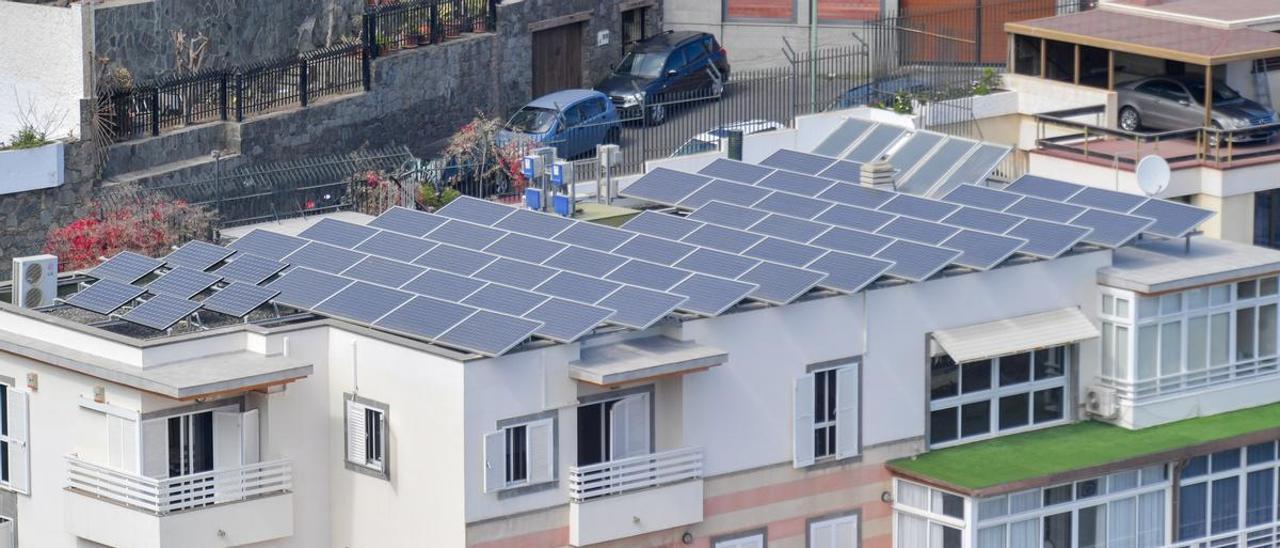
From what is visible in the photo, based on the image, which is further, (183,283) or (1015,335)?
(1015,335)

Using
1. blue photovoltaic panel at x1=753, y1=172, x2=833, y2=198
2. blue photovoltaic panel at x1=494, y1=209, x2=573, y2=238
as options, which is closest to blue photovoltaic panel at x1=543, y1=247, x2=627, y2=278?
blue photovoltaic panel at x1=494, y1=209, x2=573, y2=238

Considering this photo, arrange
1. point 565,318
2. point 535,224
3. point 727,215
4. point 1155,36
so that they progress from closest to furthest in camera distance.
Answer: point 565,318, point 535,224, point 727,215, point 1155,36

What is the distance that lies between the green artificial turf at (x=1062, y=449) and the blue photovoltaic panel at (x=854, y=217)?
3.95m

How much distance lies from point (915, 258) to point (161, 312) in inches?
439

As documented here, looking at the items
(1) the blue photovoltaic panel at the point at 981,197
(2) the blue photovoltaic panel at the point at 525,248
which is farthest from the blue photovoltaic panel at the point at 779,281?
(1) the blue photovoltaic panel at the point at 981,197

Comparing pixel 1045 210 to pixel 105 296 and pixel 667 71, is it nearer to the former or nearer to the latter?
pixel 105 296

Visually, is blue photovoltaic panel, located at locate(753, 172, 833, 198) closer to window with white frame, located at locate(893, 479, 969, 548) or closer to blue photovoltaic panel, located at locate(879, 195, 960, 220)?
blue photovoltaic panel, located at locate(879, 195, 960, 220)

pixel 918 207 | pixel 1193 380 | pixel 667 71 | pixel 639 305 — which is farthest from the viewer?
pixel 667 71

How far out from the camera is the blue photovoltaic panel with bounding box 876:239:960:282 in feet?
141

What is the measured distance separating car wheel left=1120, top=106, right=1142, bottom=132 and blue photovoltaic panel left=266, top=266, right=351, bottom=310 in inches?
854

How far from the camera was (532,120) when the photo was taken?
2291 inches

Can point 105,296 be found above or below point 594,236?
below

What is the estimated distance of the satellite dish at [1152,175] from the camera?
49.4m

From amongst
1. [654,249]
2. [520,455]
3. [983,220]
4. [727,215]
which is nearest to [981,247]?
[983,220]
